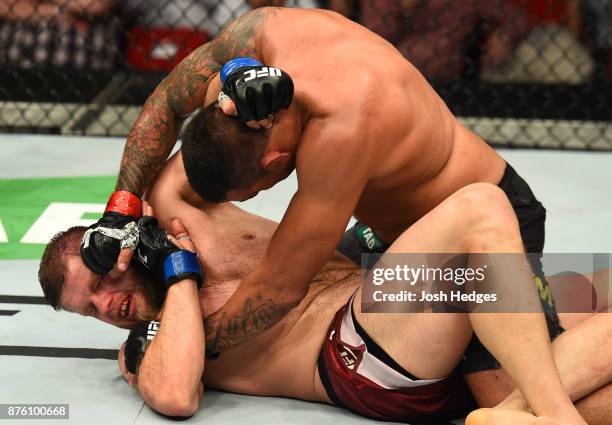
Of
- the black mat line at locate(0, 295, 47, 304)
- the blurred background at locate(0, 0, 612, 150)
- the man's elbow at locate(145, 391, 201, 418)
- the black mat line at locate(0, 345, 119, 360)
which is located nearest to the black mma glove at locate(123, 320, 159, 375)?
the man's elbow at locate(145, 391, 201, 418)

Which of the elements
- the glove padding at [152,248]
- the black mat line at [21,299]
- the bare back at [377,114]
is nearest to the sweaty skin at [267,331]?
the glove padding at [152,248]

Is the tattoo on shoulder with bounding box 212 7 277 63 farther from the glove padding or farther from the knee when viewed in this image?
the knee

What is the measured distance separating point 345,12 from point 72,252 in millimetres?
2504

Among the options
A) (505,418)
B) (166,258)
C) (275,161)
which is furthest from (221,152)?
(505,418)

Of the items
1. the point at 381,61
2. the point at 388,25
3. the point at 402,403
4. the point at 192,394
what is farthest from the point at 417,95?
the point at 388,25

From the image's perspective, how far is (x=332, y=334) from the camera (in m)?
2.12

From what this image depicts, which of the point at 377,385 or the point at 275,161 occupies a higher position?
the point at 275,161

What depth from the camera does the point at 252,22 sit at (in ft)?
7.34

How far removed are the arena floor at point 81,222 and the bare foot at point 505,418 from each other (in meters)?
0.30

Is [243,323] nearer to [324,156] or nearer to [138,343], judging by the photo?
[138,343]

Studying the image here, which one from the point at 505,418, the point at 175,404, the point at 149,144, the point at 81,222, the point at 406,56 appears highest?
the point at 149,144

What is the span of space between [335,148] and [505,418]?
56 cm

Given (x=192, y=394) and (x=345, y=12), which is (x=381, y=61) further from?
(x=345, y=12)

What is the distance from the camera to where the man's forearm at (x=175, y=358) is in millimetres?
2033
